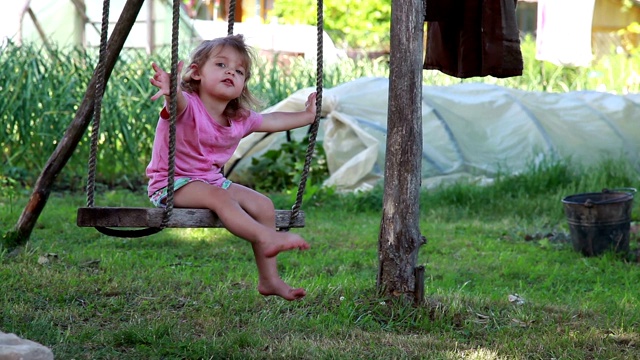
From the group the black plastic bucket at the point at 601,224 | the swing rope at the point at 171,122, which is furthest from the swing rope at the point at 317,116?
the black plastic bucket at the point at 601,224

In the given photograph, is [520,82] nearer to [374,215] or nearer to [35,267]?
[374,215]

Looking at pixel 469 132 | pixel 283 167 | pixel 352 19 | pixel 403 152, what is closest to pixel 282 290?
pixel 403 152

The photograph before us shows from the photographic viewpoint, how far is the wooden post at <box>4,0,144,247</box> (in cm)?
523

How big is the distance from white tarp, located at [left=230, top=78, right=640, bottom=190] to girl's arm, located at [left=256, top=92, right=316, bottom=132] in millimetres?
4577

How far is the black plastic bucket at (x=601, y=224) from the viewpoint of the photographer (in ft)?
21.3

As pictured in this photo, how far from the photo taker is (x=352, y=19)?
21.6 meters

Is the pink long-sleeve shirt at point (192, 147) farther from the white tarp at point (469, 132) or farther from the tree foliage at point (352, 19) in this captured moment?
the tree foliage at point (352, 19)

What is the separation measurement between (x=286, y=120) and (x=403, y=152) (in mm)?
557

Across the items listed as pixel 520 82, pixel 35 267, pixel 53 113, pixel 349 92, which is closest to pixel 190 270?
pixel 35 267

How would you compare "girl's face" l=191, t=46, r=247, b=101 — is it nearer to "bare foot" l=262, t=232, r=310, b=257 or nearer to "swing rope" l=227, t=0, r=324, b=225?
"swing rope" l=227, t=0, r=324, b=225

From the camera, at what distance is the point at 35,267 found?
17.4 feet

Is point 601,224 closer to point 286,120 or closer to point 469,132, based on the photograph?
point 286,120

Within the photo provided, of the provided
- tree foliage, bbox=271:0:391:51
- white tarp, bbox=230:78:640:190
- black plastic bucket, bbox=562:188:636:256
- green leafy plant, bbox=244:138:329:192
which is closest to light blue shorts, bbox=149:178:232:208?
black plastic bucket, bbox=562:188:636:256

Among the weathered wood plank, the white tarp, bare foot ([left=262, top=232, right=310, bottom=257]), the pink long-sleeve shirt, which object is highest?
the pink long-sleeve shirt
